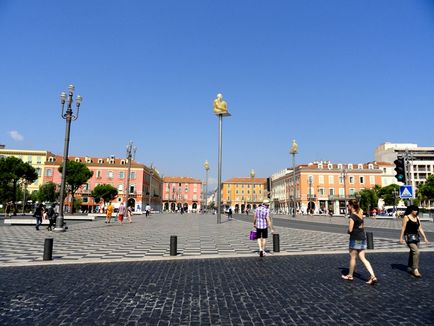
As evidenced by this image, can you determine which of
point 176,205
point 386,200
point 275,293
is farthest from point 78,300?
point 176,205

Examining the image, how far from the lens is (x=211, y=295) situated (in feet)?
18.2

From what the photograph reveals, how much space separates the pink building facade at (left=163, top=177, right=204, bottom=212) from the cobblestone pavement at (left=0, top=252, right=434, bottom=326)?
101 meters

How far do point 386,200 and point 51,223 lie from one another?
71536 mm

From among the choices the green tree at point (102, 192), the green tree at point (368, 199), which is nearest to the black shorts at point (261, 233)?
the green tree at point (102, 192)

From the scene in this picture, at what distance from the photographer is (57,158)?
81938mm

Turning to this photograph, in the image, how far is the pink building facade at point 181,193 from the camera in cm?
11175

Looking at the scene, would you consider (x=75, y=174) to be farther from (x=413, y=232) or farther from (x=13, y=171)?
(x=413, y=232)

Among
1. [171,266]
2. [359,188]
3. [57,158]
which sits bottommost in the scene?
[171,266]

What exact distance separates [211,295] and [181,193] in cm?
10885

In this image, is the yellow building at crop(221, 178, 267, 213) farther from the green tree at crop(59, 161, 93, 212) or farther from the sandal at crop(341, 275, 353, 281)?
the sandal at crop(341, 275, 353, 281)

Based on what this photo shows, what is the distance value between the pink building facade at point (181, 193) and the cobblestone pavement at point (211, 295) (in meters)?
101

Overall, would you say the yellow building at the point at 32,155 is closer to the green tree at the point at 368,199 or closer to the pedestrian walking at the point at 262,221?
the green tree at the point at 368,199

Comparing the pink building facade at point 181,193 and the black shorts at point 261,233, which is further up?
the pink building facade at point 181,193

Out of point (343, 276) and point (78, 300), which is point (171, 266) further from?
point (343, 276)
